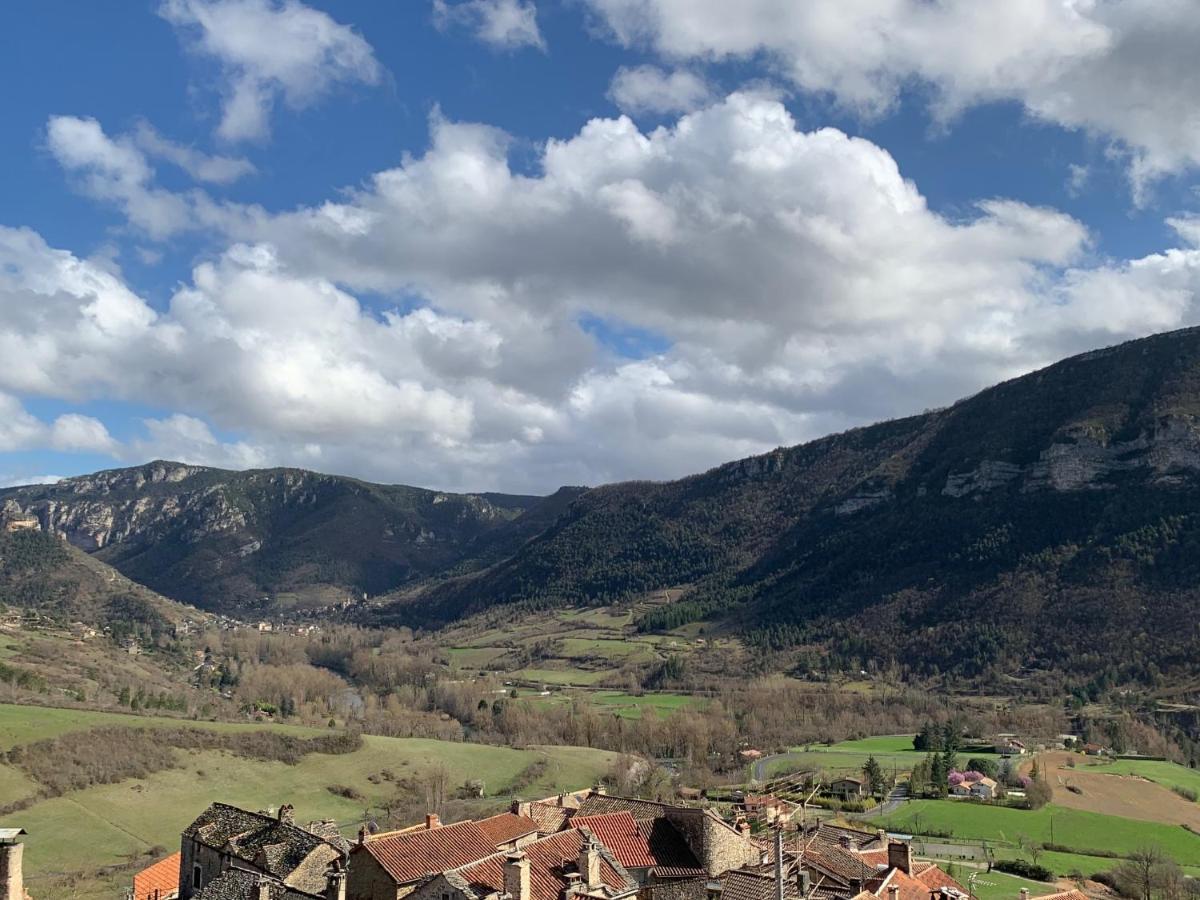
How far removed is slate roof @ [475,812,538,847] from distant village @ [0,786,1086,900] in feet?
0.42

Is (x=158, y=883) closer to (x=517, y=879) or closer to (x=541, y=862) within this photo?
(x=541, y=862)

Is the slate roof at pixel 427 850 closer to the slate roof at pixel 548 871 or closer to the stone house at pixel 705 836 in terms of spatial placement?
the slate roof at pixel 548 871

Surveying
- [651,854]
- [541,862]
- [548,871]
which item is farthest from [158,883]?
[651,854]

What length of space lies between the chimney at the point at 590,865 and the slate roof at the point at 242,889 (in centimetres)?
1071

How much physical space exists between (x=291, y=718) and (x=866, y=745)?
338ft

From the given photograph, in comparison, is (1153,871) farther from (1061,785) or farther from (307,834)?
(307,834)

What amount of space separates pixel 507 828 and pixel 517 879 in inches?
733

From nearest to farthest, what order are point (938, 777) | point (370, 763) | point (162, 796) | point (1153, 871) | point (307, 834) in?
point (307, 834), point (1153, 871), point (162, 796), point (938, 777), point (370, 763)

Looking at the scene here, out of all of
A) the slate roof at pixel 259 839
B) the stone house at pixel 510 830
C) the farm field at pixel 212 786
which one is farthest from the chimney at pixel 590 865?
the farm field at pixel 212 786

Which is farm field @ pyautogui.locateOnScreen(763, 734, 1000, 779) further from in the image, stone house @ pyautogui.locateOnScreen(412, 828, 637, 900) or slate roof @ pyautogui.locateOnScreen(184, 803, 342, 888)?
stone house @ pyautogui.locateOnScreen(412, 828, 637, 900)

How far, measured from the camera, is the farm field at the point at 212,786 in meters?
101

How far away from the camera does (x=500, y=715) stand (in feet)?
644

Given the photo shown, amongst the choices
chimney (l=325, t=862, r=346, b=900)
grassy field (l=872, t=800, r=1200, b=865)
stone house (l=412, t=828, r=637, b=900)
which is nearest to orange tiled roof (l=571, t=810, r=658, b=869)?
stone house (l=412, t=828, r=637, b=900)

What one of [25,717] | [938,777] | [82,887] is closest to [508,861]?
[82,887]
